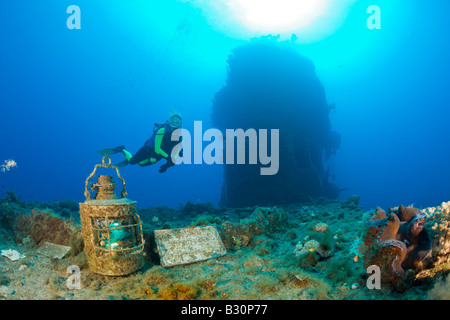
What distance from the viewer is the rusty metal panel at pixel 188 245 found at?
503 cm

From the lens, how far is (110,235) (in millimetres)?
4531

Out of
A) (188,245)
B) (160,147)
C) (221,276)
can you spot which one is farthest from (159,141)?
(221,276)

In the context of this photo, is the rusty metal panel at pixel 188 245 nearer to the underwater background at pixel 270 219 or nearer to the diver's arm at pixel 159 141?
the underwater background at pixel 270 219

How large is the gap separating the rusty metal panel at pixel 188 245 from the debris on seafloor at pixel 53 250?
81.6 inches

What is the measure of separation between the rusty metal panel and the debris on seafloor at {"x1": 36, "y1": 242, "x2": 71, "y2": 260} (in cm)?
207

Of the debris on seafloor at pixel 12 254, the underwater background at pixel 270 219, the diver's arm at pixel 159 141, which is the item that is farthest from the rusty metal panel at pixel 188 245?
the diver's arm at pixel 159 141

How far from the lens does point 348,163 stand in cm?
12925

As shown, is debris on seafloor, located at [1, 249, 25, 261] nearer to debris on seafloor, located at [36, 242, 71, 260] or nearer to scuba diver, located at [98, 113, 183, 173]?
debris on seafloor, located at [36, 242, 71, 260]

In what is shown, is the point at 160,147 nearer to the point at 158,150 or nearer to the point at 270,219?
the point at 158,150

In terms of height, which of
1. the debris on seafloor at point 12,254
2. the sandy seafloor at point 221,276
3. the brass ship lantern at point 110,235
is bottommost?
the sandy seafloor at point 221,276

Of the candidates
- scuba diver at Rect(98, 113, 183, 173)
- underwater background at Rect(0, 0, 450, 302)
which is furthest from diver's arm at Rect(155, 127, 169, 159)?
underwater background at Rect(0, 0, 450, 302)

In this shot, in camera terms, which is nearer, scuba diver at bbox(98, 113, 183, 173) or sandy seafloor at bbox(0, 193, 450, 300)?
sandy seafloor at bbox(0, 193, 450, 300)

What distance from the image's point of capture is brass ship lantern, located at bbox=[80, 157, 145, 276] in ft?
14.0

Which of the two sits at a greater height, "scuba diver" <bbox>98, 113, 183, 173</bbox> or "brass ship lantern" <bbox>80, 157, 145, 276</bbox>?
"scuba diver" <bbox>98, 113, 183, 173</bbox>
